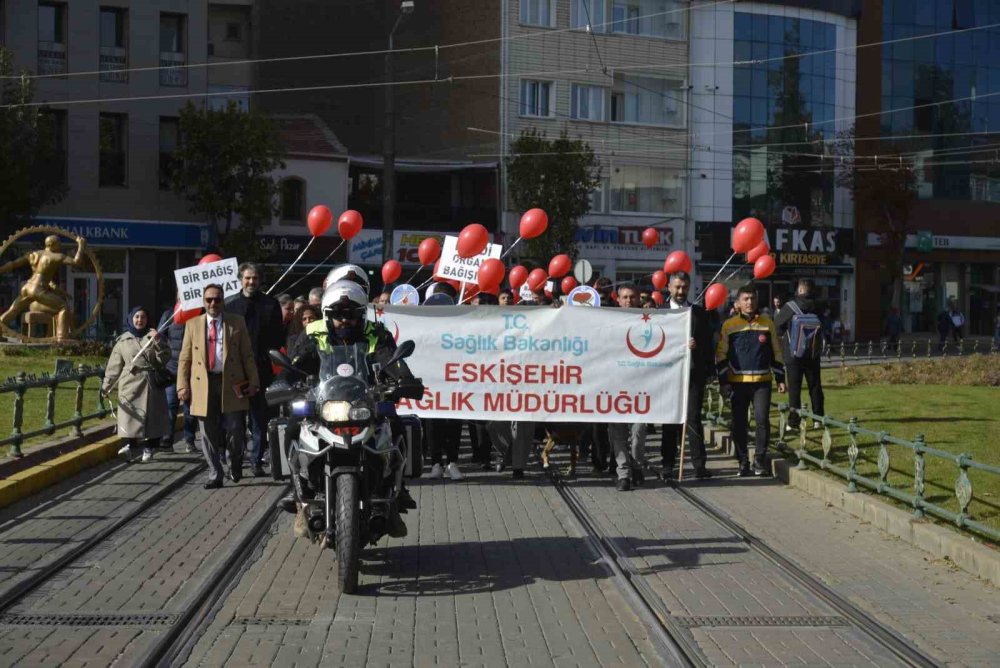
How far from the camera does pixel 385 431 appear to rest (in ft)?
28.1

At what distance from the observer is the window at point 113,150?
142 feet

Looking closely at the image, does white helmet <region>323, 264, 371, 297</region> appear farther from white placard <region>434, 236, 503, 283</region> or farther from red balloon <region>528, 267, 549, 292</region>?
red balloon <region>528, 267, 549, 292</region>

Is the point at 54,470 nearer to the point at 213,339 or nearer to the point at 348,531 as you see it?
the point at 213,339

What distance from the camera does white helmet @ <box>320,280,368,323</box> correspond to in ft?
28.8

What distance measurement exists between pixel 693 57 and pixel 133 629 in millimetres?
48270

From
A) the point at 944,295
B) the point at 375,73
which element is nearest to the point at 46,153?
the point at 375,73

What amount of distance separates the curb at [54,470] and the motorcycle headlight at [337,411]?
4610 millimetres

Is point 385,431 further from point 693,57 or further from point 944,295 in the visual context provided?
point 944,295

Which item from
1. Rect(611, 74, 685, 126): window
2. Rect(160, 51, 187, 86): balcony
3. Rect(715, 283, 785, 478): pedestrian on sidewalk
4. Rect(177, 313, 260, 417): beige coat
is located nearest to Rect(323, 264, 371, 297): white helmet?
Rect(177, 313, 260, 417): beige coat

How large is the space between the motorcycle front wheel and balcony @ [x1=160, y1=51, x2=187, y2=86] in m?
38.2

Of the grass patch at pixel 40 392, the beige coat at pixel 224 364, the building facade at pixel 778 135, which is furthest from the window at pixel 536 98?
the beige coat at pixel 224 364

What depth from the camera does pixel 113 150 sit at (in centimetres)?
4359

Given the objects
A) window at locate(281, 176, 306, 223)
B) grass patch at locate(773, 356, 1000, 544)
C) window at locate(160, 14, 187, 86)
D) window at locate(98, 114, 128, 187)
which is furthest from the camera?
window at locate(281, 176, 306, 223)

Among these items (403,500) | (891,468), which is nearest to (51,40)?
(891,468)
